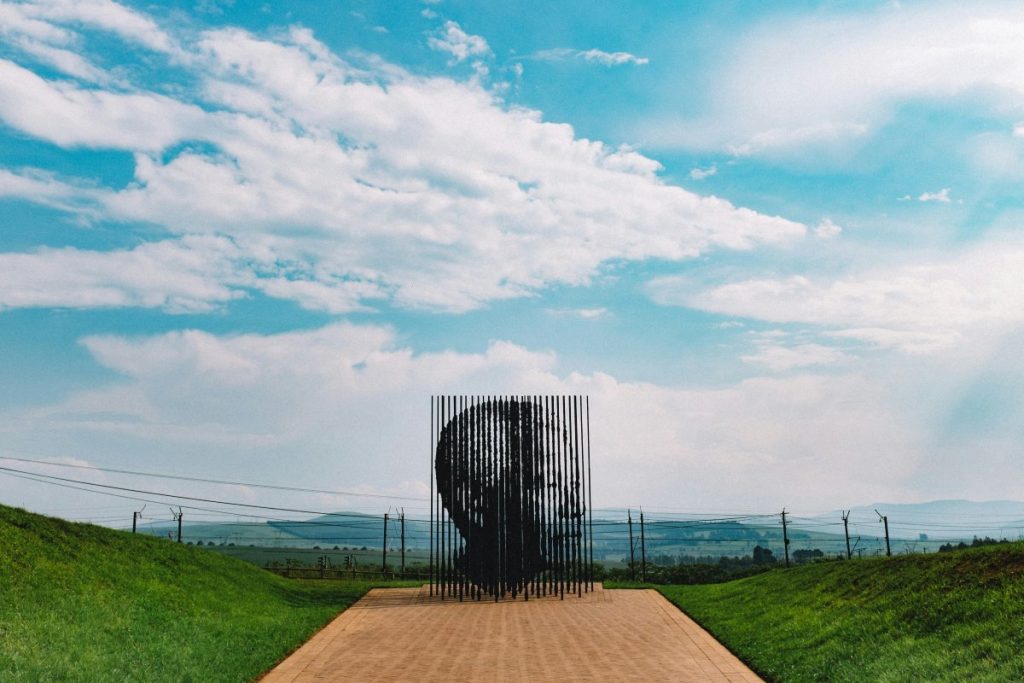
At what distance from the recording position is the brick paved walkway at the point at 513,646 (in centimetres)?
1183

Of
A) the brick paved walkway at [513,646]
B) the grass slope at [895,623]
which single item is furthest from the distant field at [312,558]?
the grass slope at [895,623]

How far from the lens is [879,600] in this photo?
1408 cm

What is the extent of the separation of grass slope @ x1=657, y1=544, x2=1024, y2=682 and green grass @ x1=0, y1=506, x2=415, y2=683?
784cm

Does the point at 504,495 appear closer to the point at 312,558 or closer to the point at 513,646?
the point at 513,646

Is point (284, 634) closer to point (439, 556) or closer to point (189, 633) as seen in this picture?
point (189, 633)

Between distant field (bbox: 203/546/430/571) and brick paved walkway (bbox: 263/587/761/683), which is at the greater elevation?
brick paved walkway (bbox: 263/587/761/683)

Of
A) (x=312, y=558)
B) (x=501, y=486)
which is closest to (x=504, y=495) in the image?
(x=501, y=486)

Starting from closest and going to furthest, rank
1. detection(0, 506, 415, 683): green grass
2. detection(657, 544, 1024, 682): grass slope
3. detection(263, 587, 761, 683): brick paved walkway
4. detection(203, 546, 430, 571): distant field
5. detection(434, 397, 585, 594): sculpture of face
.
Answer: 1. detection(657, 544, 1024, 682): grass slope
2. detection(0, 506, 415, 683): green grass
3. detection(263, 587, 761, 683): brick paved walkway
4. detection(434, 397, 585, 594): sculpture of face
5. detection(203, 546, 430, 571): distant field

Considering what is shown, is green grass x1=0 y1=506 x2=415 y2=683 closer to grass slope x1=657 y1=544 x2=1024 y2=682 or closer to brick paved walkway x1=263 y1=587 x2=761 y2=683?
brick paved walkway x1=263 y1=587 x2=761 y2=683

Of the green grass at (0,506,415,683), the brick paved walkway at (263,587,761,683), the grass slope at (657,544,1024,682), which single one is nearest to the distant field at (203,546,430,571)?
the green grass at (0,506,415,683)

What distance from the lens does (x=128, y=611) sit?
1407cm

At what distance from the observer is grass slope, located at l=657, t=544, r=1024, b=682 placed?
407 inches

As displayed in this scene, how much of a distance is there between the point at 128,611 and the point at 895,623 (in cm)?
1208

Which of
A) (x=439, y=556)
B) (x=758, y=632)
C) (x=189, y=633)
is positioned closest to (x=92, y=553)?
(x=189, y=633)
